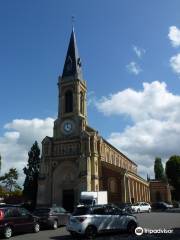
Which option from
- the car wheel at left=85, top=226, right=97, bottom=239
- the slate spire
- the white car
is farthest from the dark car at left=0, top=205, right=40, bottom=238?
the slate spire

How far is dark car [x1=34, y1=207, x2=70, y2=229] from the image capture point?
75.2ft

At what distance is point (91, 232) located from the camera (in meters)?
16.5

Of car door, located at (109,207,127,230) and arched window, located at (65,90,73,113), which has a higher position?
arched window, located at (65,90,73,113)

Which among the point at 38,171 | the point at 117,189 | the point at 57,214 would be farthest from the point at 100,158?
the point at 57,214

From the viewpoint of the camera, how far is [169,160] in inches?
2847

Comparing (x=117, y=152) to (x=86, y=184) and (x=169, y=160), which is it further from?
(x=86, y=184)

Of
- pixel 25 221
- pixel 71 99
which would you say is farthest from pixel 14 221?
pixel 71 99

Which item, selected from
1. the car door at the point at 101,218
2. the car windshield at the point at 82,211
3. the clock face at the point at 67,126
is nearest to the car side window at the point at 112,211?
the car door at the point at 101,218

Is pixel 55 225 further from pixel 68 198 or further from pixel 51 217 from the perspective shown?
pixel 68 198

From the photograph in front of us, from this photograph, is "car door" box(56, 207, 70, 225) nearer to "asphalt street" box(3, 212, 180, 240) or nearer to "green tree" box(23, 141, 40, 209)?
"asphalt street" box(3, 212, 180, 240)

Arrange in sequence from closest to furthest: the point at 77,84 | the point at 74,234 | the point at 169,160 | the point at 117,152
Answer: the point at 74,234
the point at 77,84
the point at 169,160
the point at 117,152

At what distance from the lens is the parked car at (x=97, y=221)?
16.4 m

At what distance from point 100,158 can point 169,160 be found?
21487mm

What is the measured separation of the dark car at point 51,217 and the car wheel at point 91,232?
23.7 feet
